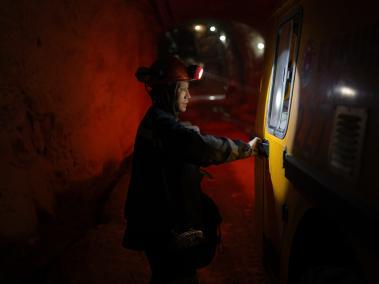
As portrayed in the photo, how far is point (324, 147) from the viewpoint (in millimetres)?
1594

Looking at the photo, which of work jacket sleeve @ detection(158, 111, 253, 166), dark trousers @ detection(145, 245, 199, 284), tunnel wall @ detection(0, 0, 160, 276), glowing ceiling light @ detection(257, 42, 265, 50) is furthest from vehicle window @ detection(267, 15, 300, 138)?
glowing ceiling light @ detection(257, 42, 265, 50)

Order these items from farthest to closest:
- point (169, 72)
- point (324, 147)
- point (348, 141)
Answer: point (169, 72) → point (324, 147) → point (348, 141)

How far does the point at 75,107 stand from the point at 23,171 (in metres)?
1.42

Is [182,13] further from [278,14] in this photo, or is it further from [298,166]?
[298,166]

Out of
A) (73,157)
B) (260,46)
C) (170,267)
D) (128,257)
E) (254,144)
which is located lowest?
(128,257)

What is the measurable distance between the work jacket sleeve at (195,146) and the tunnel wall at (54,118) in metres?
1.72

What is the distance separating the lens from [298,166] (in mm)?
1827

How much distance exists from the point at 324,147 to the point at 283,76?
1.07 meters

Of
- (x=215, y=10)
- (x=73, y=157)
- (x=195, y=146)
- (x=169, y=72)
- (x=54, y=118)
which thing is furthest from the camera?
(x=215, y=10)

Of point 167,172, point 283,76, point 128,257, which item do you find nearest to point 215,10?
point 283,76

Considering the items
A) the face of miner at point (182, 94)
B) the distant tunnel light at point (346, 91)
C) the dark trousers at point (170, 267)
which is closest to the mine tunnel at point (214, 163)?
the distant tunnel light at point (346, 91)

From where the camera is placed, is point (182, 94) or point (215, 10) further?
point (215, 10)

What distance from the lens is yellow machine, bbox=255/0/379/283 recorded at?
4.07 feet

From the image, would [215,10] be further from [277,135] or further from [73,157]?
[277,135]
